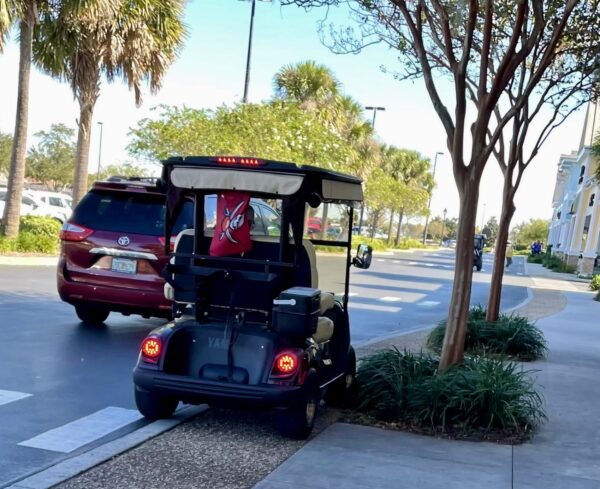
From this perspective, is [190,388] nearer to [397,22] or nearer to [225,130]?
[397,22]

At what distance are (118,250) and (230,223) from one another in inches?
149

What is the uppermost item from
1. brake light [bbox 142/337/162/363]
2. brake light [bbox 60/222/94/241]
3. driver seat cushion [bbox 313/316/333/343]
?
brake light [bbox 60/222/94/241]

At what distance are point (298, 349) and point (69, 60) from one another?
58.6 ft

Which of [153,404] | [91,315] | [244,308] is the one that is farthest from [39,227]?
[244,308]

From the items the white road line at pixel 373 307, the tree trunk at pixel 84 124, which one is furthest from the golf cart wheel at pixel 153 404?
the tree trunk at pixel 84 124

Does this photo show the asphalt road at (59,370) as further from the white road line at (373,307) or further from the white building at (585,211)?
the white building at (585,211)

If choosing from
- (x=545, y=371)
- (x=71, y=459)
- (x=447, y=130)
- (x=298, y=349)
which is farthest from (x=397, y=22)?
(x=71, y=459)

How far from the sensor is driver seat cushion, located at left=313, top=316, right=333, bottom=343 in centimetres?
603

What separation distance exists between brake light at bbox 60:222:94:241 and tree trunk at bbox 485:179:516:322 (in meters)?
5.82

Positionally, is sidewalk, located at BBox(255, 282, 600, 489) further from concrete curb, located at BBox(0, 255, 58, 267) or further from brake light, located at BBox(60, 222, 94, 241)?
concrete curb, located at BBox(0, 255, 58, 267)

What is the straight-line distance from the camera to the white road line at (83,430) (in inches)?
209

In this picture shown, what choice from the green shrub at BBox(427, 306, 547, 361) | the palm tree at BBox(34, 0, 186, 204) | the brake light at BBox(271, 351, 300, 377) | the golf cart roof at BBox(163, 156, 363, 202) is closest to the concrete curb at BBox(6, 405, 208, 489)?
the brake light at BBox(271, 351, 300, 377)

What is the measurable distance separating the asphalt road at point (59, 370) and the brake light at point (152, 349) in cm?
61

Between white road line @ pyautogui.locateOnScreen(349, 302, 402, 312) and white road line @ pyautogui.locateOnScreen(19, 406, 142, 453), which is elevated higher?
white road line @ pyautogui.locateOnScreen(19, 406, 142, 453)
